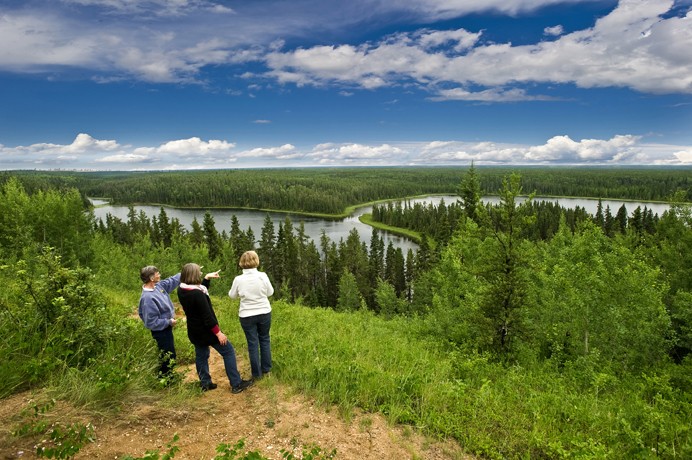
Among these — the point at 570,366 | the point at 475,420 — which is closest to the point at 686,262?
the point at 570,366

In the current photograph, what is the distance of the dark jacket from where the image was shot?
5957mm

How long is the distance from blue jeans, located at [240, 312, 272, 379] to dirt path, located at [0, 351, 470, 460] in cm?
72

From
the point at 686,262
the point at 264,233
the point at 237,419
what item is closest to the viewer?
the point at 237,419

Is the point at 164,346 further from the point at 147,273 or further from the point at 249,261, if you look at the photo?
the point at 249,261

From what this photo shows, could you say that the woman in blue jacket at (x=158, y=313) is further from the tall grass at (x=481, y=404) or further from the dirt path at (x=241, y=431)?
Result: the tall grass at (x=481, y=404)

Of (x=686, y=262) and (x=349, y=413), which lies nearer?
(x=349, y=413)

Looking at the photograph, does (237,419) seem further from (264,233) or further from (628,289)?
(264,233)

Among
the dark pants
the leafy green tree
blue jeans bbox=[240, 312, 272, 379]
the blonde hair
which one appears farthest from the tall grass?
the leafy green tree

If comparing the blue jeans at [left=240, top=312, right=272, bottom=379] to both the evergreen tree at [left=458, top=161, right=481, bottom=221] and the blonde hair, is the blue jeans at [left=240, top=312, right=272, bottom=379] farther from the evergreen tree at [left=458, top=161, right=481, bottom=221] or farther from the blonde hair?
the evergreen tree at [left=458, top=161, right=481, bottom=221]

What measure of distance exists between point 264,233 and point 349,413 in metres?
64.3

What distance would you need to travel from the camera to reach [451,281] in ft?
67.1

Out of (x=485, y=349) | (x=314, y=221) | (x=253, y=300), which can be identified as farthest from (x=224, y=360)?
(x=314, y=221)

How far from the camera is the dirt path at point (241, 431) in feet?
14.7

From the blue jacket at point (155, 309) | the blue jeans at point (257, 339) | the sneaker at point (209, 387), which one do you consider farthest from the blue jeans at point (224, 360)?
the blue jacket at point (155, 309)
